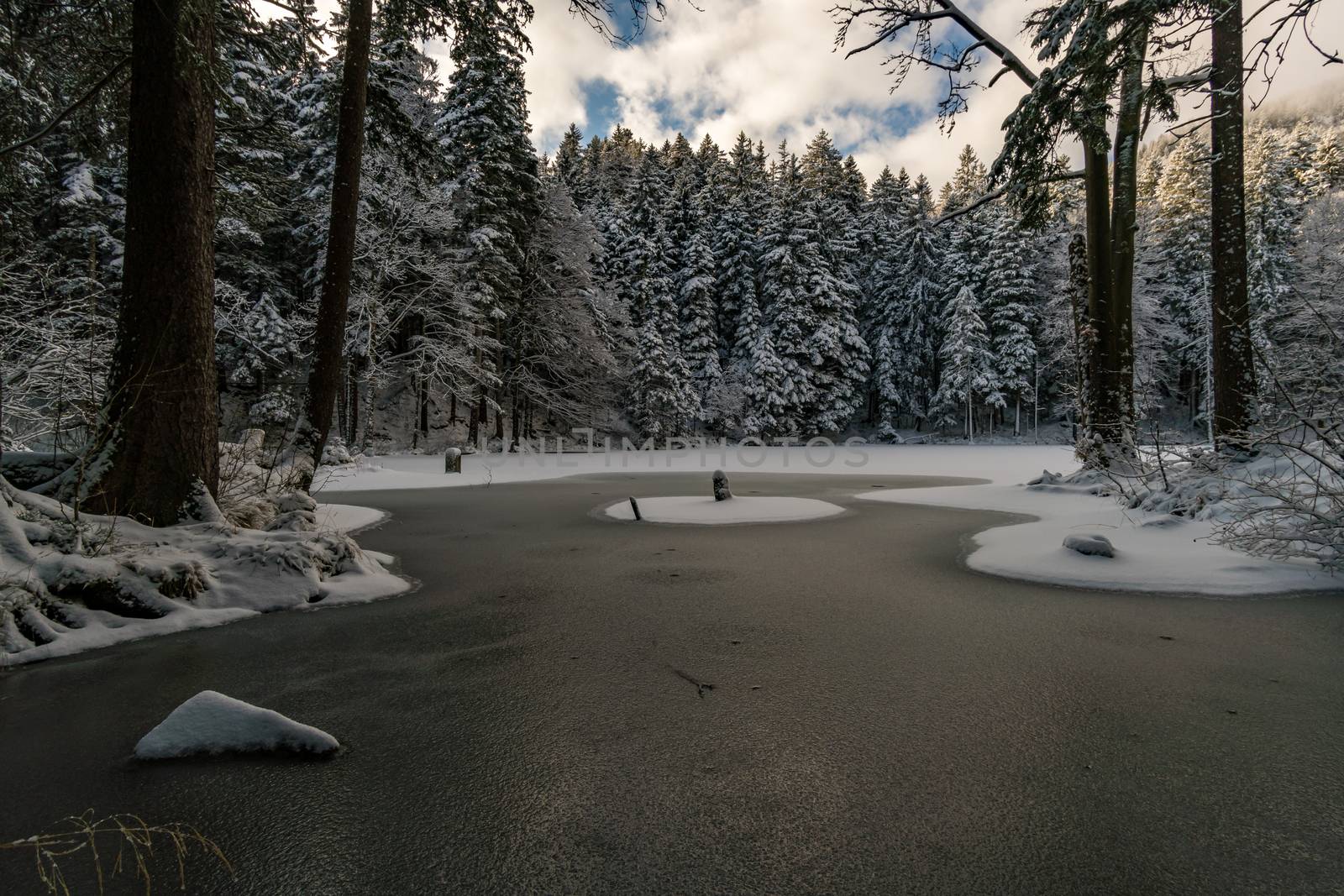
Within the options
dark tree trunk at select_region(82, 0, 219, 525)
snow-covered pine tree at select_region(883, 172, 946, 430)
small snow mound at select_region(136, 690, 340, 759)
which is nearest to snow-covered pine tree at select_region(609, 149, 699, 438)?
snow-covered pine tree at select_region(883, 172, 946, 430)

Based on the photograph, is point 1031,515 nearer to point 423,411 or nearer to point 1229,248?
point 1229,248

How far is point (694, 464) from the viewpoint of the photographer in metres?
23.0

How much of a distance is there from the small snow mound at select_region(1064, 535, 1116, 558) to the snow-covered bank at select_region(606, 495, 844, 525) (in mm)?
3736

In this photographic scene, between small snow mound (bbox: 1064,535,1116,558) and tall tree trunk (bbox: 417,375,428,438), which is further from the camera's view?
tall tree trunk (bbox: 417,375,428,438)

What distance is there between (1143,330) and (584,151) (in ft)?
145

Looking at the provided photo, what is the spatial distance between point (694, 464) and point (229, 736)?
20694mm

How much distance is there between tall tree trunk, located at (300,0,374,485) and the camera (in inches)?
306

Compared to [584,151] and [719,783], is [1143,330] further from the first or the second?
[584,151]

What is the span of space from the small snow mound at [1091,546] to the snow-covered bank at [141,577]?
625 centimetres

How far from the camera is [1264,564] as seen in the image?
5.08m

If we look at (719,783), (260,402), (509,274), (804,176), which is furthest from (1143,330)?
(260,402)

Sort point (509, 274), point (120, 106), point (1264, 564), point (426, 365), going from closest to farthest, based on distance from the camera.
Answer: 1. point (1264, 564)
2. point (120, 106)
3. point (426, 365)
4. point (509, 274)

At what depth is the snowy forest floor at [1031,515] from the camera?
196 inches

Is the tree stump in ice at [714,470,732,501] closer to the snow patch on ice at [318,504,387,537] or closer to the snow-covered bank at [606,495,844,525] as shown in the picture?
the snow-covered bank at [606,495,844,525]
